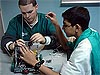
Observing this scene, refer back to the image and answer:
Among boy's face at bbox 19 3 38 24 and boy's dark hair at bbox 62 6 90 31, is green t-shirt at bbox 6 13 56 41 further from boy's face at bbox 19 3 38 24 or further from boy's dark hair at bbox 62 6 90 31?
boy's dark hair at bbox 62 6 90 31

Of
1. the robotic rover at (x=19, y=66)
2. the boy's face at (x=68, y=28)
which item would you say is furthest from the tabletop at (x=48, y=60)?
the boy's face at (x=68, y=28)

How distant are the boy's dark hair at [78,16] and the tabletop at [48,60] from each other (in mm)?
211

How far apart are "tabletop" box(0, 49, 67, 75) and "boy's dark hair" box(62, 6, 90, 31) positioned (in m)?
0.21

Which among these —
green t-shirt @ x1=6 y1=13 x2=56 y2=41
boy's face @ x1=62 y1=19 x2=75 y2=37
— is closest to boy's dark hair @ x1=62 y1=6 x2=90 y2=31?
boy's face @ x1=62 y1=19 x2=75 y2=37

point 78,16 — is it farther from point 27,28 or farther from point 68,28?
point 27,28

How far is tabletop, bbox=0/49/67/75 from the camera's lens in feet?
3.16

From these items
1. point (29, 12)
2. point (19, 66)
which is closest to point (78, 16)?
point (29, 12)

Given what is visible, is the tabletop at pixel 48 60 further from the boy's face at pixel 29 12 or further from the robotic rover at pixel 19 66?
the boy's face at pixel 29 12

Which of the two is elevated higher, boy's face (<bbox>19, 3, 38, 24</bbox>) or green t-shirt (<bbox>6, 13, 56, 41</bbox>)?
boy's face (<bbox>19, 3, 38, 24</bbox>)

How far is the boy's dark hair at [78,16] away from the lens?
34.8 inches

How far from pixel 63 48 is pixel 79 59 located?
1.01 feet

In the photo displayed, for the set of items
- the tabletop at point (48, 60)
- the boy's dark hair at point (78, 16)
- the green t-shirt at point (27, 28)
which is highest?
the boy's dark hair at point (78, 16)

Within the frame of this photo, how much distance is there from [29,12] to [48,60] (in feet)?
A: 0.81

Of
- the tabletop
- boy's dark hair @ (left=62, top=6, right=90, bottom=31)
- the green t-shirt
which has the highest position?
boy's dark hair @ (left=62, top=6, right=90, bottom=31)
